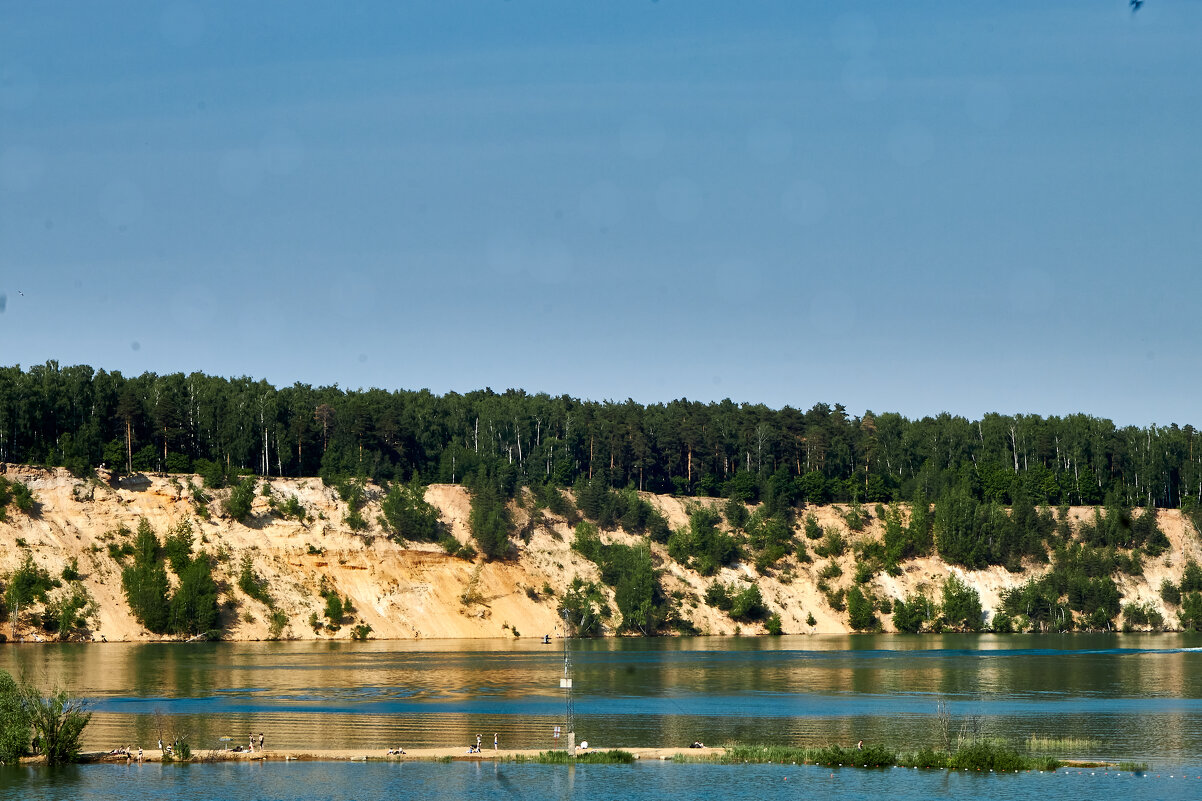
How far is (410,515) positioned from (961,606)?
70033 mm

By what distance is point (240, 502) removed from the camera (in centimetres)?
15700

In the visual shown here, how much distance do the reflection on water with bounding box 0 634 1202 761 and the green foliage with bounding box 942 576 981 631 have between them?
23.8 metres

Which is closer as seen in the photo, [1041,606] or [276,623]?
[276,623]

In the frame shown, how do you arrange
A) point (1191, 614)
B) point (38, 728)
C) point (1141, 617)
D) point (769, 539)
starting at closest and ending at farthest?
1. point (38, 728)
2. point (1141, 617)
3. point (1191, 614)
4. point (769, 539)

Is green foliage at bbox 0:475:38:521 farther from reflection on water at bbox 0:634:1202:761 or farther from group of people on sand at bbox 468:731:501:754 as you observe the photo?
group of people on sand at bbox 468:731:501:754

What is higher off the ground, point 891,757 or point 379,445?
point 379,445

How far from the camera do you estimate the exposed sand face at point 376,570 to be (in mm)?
147375

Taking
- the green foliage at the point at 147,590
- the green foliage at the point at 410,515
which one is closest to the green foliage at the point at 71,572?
the green foliage at the point at 147,590

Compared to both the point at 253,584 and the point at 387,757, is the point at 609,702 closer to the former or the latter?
the point at 387,757

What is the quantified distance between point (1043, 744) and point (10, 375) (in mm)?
133410

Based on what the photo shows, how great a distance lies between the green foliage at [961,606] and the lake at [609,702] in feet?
90.5

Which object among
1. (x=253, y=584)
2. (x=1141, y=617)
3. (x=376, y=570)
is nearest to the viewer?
(x=253, y=584)

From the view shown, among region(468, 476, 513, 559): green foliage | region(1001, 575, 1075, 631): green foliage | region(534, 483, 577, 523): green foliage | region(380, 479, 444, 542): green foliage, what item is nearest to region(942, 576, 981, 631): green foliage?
region(1001, 575, 1075, 631): green foliage

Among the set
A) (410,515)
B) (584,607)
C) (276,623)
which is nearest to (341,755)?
(276,623)
